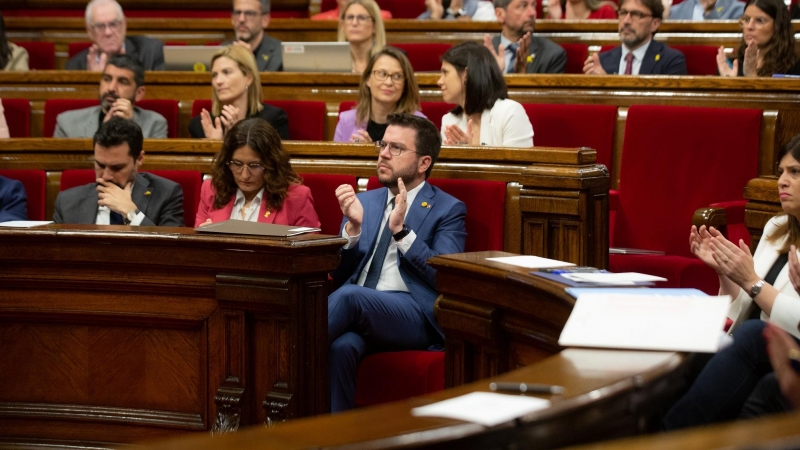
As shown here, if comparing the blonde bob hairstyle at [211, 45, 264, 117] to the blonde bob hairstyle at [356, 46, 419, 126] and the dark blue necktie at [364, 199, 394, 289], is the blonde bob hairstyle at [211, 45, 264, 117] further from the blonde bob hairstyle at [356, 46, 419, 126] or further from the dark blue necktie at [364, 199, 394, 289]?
the dark blue necktie at [364, 199, 394, 289]

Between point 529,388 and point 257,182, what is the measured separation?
4.37 ft

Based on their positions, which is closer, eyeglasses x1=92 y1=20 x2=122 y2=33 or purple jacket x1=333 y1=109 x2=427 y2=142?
purple jacket x1=333 y1=109 x2=427 y2=142

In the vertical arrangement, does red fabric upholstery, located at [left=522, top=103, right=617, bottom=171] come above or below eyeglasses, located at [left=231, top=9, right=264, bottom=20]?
below

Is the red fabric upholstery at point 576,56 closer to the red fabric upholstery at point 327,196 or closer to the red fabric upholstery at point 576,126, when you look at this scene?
the red fabric upholstery at point 576,126

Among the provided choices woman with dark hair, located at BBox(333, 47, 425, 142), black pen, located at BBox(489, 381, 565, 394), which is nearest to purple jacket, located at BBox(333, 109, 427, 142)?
woman with dark hair, located at BBox(333, 47, 425, 142)

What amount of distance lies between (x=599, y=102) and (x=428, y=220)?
0.81 metres

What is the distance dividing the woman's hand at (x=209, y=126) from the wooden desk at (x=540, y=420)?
1807 millimetres

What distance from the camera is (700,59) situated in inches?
124

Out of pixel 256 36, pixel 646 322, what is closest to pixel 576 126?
pixel 256 36

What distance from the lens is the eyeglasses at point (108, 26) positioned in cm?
338

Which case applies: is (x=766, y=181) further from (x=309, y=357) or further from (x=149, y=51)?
(x=149, y=51)

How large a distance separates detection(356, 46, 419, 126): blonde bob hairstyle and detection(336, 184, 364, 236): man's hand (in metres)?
0.63

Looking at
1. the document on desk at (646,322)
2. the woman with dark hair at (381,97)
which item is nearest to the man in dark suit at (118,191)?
the woman with dark hair at (381,97)

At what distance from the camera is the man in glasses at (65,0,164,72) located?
133 inches
